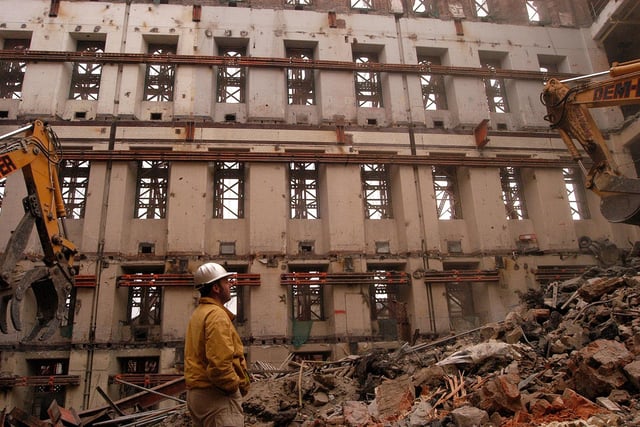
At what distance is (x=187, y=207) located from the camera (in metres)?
13.8

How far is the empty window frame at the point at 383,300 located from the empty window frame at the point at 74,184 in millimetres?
8958

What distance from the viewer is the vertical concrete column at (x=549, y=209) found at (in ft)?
49.9

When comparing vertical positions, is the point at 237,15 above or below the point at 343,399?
above

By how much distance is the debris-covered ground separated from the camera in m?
5.50

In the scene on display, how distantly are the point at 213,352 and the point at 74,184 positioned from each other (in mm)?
12944

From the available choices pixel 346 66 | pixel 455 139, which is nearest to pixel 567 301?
pixel 455 139

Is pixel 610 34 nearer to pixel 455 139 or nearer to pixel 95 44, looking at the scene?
pixel 455 139

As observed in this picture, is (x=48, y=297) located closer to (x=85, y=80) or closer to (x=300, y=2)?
(x=85, y=80)

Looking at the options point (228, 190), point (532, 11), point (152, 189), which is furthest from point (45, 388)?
point (532, 11)

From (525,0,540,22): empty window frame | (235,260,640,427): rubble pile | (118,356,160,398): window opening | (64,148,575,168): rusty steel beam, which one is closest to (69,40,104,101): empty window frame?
(64,148,575,168): rusty steel beam

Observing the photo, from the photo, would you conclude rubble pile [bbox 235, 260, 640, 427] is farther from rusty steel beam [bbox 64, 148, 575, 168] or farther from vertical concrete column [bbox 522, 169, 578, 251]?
rusty steel beam [bbox 64, 148, 575, 168]

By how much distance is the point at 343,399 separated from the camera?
309 inches

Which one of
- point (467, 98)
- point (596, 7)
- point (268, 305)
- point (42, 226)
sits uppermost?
point (596, 7)

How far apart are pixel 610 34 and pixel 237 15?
44.9 feet
